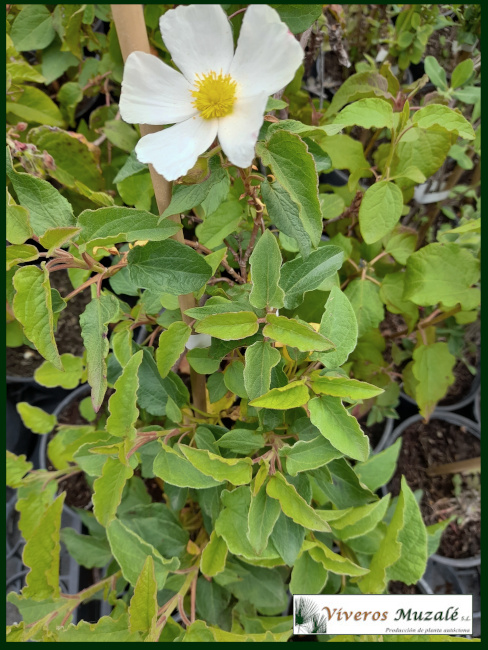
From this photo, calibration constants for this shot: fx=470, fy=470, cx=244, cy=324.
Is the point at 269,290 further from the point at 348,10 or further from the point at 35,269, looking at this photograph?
the point at 348,10

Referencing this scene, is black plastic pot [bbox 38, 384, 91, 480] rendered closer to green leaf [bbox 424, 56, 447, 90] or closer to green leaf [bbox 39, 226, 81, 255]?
green leaf [bbox 39, 226, 81, 255]

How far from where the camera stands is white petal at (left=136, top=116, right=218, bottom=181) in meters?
0.46

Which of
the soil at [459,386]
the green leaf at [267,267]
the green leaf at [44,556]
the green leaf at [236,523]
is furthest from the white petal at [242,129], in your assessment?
the soil at [459,386]

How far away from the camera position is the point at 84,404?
0.98m

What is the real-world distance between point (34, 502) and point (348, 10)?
1.55 m

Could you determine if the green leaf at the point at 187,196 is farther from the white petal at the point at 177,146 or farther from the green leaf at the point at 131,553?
the green leaf at the point at 131,553

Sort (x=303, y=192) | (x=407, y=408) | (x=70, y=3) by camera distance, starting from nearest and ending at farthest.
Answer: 1. (x=303, y=192)
2. (x=70, y=3)
3. (x=407, y=408)

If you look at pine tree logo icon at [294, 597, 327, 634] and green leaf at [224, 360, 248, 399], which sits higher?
green leaf at [224, 360, 248, 399]

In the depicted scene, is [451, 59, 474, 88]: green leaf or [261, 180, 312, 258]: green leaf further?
[451, 59, 474, 88]: green leaf

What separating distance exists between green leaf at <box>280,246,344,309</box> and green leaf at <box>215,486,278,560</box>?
0.28 m

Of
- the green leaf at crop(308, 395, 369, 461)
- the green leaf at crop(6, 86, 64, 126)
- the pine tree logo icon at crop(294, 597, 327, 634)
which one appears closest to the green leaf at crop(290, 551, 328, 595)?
the pine tree logo icon at crop(294, 597, 327, 634)

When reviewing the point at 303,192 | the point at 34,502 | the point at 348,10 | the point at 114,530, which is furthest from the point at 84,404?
the point at 348,10

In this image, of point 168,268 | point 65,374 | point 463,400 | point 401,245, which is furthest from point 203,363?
point 463,400

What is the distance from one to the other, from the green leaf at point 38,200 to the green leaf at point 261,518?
1.38 ft
